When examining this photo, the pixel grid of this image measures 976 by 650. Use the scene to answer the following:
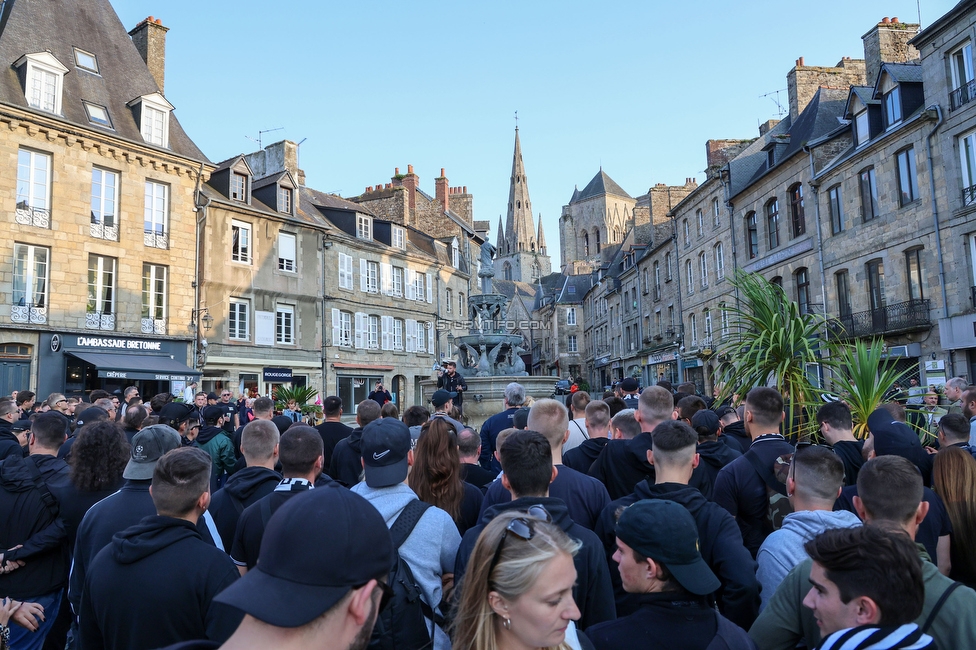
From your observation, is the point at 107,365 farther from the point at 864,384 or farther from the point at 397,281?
the point at 864,384

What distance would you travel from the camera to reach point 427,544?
2.87 metres

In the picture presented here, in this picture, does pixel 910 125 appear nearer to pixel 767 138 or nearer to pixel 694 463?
pixel 767 138

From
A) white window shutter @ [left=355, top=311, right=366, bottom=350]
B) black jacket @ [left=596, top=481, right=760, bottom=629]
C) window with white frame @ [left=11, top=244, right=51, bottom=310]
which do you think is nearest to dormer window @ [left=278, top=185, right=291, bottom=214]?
white window shutter @ [left=355, top=311, right=366, bottom=350]

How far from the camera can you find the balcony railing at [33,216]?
1820cm

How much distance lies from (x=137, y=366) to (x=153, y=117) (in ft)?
27.0

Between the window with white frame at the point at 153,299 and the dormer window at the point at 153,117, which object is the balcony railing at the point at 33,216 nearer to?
the window with white frame at the point at 153,299

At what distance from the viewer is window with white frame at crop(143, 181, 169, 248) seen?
69.5ft

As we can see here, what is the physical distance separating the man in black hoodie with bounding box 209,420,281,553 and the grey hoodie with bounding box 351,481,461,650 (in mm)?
1106

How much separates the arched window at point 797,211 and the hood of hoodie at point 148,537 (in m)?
23.8

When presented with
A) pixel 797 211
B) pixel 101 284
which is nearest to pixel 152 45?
pixel 101 284

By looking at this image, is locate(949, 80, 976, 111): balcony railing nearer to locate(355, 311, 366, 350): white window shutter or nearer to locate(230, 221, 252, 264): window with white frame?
locate(355, 311, 366, 350): white window shutter

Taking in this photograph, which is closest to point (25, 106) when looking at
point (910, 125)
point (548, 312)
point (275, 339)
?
point (275, 339)

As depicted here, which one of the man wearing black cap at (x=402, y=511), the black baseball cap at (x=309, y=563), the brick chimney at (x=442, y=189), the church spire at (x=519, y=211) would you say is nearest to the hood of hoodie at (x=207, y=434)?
the man wearing black cap at (x=402, y=511)

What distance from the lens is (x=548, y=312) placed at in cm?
6606
